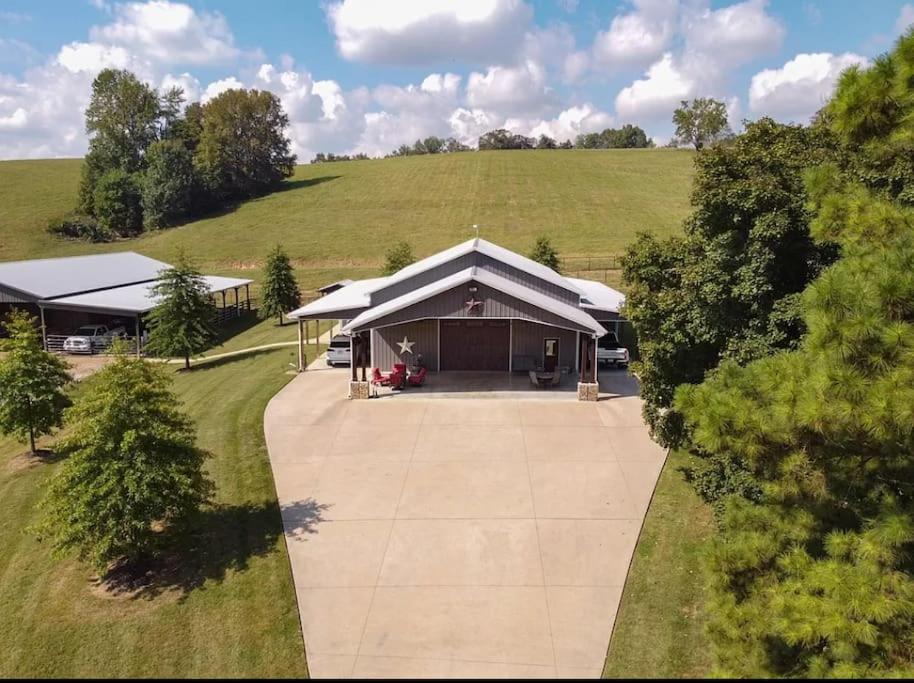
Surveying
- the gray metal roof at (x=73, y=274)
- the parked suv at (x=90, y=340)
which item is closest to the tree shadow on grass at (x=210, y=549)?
the parked suv at (x=90, y=340)

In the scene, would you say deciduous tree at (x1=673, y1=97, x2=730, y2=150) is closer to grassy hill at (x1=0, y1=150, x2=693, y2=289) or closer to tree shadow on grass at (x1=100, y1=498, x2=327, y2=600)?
grassy hill at (x1=0, y1=150, x2=693, y2=289)

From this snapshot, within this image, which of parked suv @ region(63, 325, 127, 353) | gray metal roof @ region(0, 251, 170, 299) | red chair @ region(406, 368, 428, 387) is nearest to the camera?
red chair @ region(406, 368, 428, 387)

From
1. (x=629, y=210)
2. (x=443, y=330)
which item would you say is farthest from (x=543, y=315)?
(x=629, y=210)

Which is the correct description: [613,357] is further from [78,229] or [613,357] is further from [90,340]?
[78,229]

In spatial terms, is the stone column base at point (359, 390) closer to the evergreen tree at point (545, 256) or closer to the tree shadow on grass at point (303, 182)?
the evergreen tree at point (545, 256)

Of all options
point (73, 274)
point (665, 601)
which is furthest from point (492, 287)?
point (73, 274)

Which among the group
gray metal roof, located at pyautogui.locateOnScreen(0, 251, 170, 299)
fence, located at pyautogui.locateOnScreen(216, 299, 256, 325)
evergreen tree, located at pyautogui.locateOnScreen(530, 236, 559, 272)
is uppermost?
evergreen tree, located at pyautogui.locateOnScreen(530, 236, 559, 272)

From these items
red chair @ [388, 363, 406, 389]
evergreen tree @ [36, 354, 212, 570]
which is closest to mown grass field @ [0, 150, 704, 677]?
evergreen tree @ [36, 354, 212, 570]
